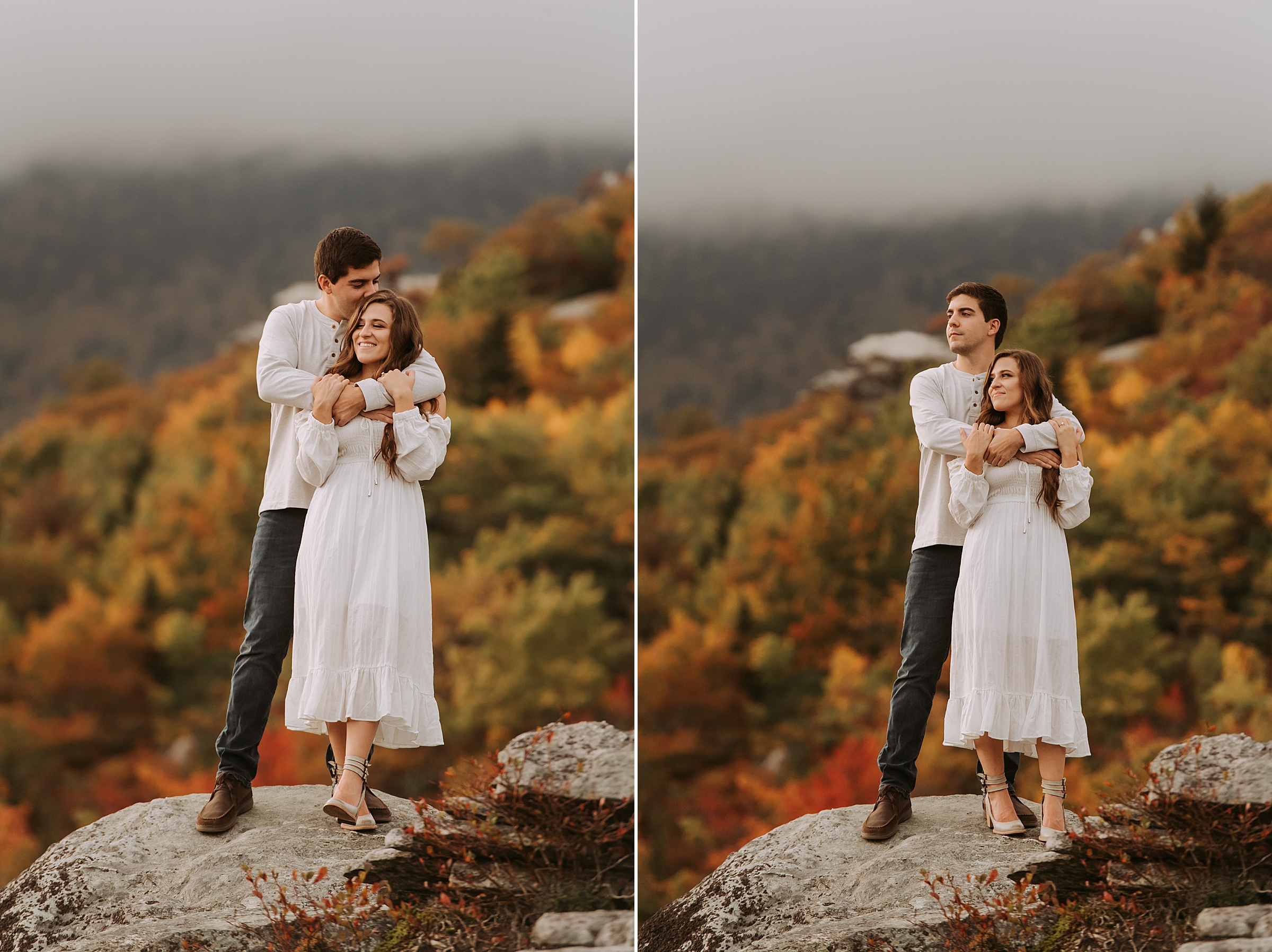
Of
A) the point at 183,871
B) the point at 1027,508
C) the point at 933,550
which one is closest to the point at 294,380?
the point at 183,871

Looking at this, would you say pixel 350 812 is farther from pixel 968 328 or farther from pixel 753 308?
pixel 968 328

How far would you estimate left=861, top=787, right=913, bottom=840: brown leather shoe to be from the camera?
4.85 metres

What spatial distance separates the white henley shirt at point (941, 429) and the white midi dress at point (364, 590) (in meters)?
1.81

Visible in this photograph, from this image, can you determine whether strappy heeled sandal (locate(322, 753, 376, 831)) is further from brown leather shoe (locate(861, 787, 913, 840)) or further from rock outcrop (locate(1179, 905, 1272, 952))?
rock outcrop (locate(1179, 905, 1272, 952))

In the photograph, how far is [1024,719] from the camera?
15.0ft

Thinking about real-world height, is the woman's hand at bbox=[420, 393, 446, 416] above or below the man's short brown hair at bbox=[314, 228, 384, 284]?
below

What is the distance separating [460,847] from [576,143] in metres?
2.75

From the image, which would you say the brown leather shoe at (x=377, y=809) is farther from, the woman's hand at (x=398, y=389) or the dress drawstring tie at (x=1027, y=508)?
the dress drawstring tie at (x=1027, y=508)

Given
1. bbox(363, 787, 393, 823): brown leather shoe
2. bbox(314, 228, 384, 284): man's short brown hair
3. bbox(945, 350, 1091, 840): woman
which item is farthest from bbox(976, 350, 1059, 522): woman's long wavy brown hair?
bbox(363, 787, 393, 823): brown leather shoe

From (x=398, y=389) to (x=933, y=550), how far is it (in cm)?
204

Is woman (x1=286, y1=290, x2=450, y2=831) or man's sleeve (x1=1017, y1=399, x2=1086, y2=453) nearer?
woman (x1=286, y1=290, x2=450, y2=831)

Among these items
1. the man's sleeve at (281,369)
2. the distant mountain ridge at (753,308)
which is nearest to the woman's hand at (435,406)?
the man's sleeve at (281,369)

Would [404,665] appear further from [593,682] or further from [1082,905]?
[1082,905]

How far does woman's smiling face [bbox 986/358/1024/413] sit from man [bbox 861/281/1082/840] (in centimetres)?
9
